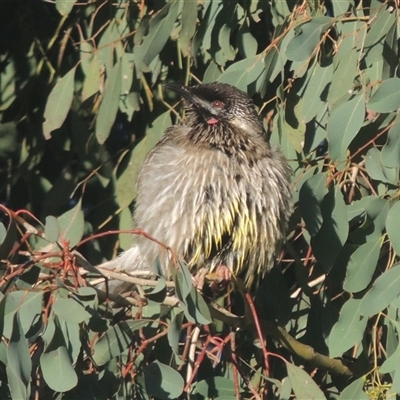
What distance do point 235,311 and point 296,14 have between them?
3.82ft

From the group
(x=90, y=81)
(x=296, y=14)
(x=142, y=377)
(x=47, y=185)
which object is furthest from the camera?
(x=47, y=185)

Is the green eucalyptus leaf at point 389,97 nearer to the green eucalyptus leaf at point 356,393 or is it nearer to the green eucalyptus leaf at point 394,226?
the green eucalyptus leaf at point 394,226

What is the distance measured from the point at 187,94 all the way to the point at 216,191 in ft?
1.40

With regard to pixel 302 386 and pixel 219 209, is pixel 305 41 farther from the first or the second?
pixel 302 386

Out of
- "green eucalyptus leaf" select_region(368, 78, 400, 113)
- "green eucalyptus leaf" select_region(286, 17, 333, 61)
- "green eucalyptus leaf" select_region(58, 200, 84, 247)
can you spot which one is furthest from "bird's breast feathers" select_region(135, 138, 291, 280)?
"green eucalyptus leaf" select_region(368, 78, 400, 113)

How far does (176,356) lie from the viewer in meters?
2.91

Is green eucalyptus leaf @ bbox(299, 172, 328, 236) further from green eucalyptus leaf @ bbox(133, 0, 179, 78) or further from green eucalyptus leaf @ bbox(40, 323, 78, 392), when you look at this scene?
green eucalyptus leaf @ bbox(40, 323, 78, 392)

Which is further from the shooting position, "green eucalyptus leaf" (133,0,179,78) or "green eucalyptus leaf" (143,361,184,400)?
"green eucalyptus leaf" (133,0,179,78)

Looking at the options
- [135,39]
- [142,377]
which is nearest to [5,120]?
[135,39]

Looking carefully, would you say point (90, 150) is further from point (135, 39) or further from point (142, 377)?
point (142, 377)

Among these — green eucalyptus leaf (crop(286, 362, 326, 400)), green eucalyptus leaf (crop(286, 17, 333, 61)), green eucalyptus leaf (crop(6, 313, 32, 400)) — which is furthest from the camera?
green eucalyptus leaf (crop(286, 17, 333, 61))

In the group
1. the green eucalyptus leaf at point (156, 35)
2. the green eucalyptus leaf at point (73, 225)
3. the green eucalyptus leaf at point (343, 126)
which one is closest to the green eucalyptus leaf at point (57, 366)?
the green eucalyptus leaf at point (343, 126)

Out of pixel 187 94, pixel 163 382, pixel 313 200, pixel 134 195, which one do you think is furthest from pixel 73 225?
pixel 163 382

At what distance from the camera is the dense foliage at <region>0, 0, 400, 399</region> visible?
262 cm
